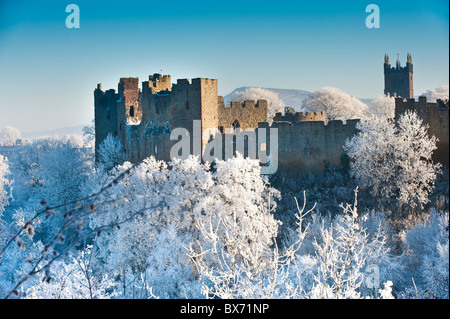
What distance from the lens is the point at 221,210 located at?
25.1 meters

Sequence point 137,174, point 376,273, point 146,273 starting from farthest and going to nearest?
point 137,174 → point 146,273 → point 376,273

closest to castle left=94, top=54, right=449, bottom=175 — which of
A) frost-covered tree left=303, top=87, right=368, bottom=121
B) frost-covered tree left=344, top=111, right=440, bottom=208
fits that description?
frost-covered tree left=344, top=111, right=440, bottom=208

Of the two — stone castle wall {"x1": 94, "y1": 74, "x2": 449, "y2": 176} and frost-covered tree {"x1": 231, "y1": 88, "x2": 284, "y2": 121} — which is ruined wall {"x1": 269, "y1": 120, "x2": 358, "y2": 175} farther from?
frost-covered tree {"x1": 231, "y1": 88, "x2": 284, "y2": 121}

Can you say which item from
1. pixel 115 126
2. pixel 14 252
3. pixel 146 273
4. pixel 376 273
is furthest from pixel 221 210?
pixel 115 126

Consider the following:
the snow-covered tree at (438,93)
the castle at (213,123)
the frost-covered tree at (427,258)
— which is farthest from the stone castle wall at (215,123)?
the snow-covered tree at (438,93)

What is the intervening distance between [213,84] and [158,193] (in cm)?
817

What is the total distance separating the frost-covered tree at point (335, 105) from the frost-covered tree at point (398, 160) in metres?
20.4

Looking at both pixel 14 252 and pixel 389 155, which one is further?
pixel 14 252

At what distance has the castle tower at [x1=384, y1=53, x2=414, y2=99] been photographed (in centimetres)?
6012

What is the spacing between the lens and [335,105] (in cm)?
5016

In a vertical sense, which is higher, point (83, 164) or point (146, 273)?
point (83, 164)

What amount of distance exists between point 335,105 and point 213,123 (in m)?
19.6

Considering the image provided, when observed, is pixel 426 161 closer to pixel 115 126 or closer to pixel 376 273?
pixel 376 273
